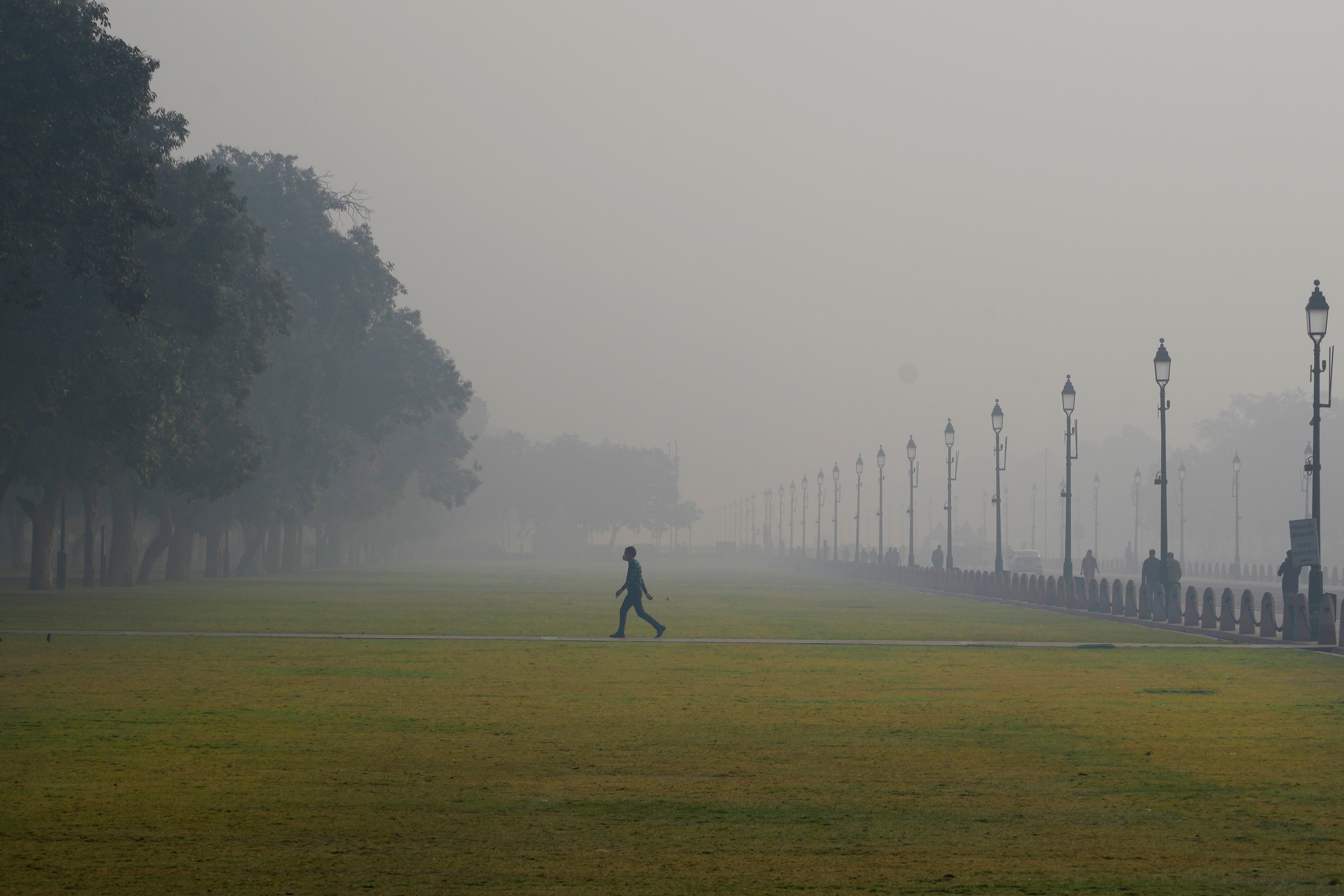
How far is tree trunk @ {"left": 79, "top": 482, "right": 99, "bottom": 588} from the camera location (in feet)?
166

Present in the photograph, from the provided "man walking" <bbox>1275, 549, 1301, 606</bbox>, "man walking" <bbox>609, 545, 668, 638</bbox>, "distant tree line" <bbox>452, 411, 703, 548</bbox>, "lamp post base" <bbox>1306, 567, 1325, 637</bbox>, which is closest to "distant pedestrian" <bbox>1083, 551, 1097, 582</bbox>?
"man walking" <bbox>1275, 549, 1301, 606</bbox>

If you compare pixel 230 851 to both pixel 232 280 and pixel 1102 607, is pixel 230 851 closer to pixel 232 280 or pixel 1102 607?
pixel 1102 607

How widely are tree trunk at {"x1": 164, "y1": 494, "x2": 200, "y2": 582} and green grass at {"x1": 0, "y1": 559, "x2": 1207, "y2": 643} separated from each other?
1492 mm

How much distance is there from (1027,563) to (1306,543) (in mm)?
61717

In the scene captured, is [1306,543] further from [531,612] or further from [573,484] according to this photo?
[573,484]

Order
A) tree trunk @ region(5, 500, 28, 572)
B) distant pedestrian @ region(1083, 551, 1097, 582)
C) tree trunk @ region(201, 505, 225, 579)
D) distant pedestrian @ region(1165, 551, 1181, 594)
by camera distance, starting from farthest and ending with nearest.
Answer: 1. tree trunk @ region(201, 505, 225, 579)
2. tree trunk @ region(5, 500, 28, 572)
3. distant pedestrian @ region(1083, 551, 1097, 582)
4. distant pedestrian @ region(1165, 551, 1181, 594)

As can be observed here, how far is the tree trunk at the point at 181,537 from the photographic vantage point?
63.9 m

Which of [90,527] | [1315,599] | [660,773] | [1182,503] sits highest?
[1182,503]

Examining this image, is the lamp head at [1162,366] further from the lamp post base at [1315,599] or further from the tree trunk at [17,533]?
the tree trunk at [17,533]

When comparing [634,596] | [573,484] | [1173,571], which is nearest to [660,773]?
[634,596]

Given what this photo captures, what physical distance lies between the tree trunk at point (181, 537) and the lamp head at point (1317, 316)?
149 ft

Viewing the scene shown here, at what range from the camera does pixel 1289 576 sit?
31250mm

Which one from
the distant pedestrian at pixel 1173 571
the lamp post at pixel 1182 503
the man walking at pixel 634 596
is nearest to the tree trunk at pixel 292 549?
the lamp post at pixel 1182 503

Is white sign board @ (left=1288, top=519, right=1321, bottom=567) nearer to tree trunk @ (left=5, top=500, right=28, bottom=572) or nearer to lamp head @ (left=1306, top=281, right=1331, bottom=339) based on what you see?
lamp head @ (left=1306, top=281, right=1331, bottom=339)
